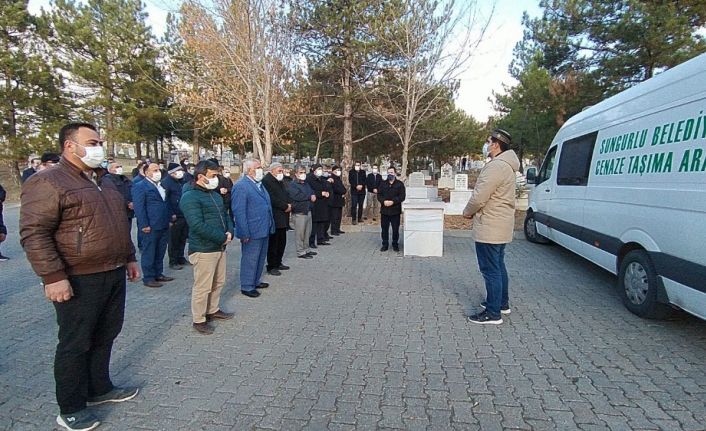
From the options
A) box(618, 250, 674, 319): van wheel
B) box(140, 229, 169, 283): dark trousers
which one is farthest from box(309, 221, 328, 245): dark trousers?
box(618, 250, 674, 319): van wheel

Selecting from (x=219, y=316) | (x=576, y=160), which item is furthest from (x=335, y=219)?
(x=219, y=316)

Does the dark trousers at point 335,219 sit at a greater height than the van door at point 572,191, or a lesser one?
lesser

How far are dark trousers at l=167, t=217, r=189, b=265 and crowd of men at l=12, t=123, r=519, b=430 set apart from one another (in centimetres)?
2

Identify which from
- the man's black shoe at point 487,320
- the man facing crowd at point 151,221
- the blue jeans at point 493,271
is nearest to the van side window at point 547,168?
the blue jeans at point 493,271

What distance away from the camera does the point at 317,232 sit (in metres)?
9.28

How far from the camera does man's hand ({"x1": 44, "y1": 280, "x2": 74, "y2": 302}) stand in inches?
90.6

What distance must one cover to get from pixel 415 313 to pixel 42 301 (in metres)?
4.79

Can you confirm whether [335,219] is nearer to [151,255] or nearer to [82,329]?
[151,255]

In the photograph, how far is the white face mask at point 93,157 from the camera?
97.8 inches

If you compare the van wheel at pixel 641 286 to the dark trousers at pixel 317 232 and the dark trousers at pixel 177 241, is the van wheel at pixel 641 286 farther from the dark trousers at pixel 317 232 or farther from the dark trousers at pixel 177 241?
the dark trousers at pixel 177 241

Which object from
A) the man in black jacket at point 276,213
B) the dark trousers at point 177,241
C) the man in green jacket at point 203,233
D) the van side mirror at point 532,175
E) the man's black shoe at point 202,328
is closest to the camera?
the man in green jacket at point 203,233

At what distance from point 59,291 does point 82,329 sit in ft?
1.05

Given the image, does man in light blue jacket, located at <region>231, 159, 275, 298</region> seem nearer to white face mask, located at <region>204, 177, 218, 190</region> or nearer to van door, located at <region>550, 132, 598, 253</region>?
white face mask, located at <region>204, 177, 218, 190</region>

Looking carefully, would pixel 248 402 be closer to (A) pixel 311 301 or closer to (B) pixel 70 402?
(B) pixel 70 402
